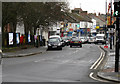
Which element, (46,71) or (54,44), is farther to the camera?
(54,44)

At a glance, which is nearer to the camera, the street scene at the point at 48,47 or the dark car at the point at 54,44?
the street scene at the point at 48,47

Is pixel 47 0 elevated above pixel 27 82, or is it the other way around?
pixel 47 0

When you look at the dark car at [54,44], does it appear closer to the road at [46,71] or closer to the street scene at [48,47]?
the street scene at [48,47]

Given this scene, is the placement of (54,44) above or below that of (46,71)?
above

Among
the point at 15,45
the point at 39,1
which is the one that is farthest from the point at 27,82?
the point at 39,1

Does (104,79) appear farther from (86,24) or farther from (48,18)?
(86,24)

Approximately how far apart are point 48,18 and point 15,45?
13533mm

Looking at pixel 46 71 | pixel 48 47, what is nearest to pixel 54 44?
pixel 48 47

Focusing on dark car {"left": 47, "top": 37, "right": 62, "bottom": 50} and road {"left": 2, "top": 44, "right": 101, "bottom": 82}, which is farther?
dark car {"left": 47, "top": 37, "right": 62, "bottom": 50}

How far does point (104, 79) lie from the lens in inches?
596

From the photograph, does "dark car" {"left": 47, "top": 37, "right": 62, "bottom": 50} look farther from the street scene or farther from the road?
the road

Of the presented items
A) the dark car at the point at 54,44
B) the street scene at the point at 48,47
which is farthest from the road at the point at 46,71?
the dark car at the point at 54,44

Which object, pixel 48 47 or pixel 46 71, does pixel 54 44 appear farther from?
pixel 46 71

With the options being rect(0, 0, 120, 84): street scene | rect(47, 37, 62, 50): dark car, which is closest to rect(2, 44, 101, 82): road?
rect(0, 0, 120, 84): street scene
